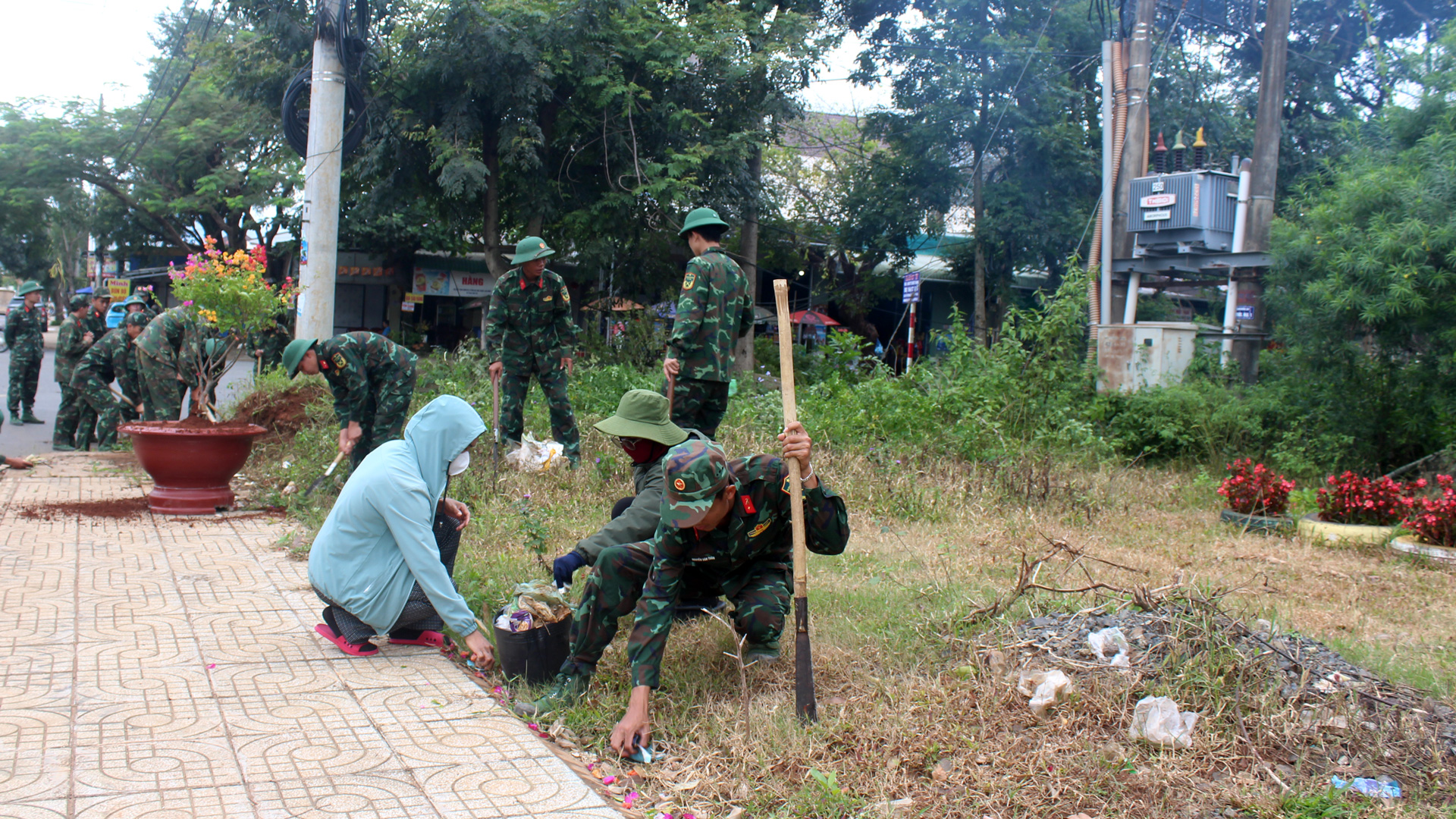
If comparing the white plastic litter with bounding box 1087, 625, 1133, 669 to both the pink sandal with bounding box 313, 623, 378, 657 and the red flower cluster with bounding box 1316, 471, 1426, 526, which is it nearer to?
the pink sandal with bounding box 313, 623, 378, 657

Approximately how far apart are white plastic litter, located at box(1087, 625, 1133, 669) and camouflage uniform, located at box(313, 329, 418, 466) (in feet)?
16.1

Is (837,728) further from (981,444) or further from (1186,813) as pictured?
(981,444)

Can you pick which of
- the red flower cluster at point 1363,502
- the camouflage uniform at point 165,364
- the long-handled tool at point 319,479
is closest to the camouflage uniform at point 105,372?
the camouflage uniform at point 165,364

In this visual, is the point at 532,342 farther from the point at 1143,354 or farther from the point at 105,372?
the point at 1143,354

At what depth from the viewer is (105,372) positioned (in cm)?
1071

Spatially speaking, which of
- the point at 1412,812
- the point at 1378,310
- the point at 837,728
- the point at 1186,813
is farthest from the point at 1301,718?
the point at 1378,310

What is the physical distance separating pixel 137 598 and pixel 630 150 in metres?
11.6

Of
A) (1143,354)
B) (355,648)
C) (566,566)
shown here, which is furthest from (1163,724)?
(1143,354)

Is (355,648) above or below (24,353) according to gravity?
below

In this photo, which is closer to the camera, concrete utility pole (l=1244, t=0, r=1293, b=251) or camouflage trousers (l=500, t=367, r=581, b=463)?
camouflage trousers (l=500, t=367, r=581, b=463)

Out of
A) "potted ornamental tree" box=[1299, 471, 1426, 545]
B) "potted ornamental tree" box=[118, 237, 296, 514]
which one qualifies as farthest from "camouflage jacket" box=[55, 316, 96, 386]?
"potted ornamental tree" box=[1299, 471, 1426, 545]

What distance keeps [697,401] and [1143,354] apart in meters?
6.74

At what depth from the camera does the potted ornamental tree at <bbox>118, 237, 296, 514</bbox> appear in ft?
24.1

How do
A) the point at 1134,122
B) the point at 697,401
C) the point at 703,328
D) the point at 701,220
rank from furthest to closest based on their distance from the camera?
the point at 1134,122
the point at 697,401
the point at 703,328
the point at 701,220
